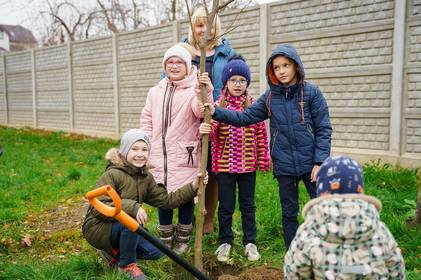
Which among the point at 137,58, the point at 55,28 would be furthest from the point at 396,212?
the point at 55,28

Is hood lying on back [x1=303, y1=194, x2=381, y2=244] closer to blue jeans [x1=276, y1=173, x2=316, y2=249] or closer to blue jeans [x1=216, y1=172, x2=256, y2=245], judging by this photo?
blue jeans [x1=276, y1=173, x2=316, y2=249]

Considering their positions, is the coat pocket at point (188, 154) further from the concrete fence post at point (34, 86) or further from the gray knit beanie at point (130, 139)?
the concrete fence post at point (34, 86)

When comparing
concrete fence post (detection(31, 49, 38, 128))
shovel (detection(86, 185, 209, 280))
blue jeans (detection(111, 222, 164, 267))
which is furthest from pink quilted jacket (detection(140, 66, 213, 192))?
concrete fence post (detection(31, 49, 38, 128))

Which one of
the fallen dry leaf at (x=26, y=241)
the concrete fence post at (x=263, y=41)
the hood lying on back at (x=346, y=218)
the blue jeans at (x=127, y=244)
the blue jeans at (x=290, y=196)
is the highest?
the concrete fence post at (x=263, y=41)

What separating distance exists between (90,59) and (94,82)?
2.26 ft

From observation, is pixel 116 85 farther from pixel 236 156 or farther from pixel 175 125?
pixel 236 156

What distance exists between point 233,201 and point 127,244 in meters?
0.97

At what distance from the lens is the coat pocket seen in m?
3.37

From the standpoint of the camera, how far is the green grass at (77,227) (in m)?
3.20

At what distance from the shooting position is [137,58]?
34.9 ft

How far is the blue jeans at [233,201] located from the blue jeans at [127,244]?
687mm

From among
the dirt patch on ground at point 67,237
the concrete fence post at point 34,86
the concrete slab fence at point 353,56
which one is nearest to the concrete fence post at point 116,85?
the concrete slab fence at point 353,56

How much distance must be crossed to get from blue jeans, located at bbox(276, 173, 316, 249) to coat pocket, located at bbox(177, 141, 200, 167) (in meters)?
0.67

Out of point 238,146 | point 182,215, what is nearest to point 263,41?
point 238,146
